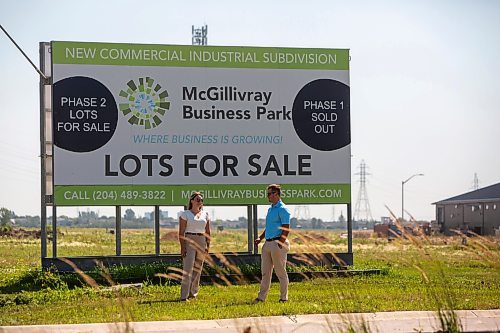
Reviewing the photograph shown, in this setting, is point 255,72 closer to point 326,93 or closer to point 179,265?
point 326,93

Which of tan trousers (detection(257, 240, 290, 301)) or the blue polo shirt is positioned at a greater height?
the blue polo shirt

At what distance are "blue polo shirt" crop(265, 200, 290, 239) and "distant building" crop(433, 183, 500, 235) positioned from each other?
57.3 meters

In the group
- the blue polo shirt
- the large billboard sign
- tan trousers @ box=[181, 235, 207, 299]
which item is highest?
the large billboard sign

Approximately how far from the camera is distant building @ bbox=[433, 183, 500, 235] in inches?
2805

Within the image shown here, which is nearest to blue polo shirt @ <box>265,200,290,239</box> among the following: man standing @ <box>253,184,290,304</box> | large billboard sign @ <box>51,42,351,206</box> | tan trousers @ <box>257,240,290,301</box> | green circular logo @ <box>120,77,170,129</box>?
man standing @ <box>253,184,290,304</box>

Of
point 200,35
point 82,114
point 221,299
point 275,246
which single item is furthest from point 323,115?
point 200,35

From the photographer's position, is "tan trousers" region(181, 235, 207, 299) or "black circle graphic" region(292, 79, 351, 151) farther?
"black circle graphic" region(292, 79, 351, 151)

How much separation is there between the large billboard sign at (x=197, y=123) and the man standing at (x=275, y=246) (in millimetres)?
5971

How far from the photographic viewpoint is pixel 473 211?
75.3 m

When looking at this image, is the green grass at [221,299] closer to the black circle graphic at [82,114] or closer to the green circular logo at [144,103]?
the black circle graphic at [82,114]

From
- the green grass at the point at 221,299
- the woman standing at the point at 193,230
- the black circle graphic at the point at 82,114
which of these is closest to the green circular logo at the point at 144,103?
the black circle graphic at the point at 82,114

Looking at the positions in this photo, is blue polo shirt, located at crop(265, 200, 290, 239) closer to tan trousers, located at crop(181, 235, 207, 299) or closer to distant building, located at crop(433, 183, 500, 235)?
tan trousers, located at crop(181, 235, 207, 299)

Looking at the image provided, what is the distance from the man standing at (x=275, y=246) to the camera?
12852 mm

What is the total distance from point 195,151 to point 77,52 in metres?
3.36
